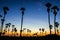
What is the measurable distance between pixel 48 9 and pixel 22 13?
16.0 metres

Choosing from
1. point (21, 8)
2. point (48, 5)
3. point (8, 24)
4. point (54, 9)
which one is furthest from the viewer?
point (8, 24)

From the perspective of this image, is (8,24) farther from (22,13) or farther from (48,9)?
(48,9)

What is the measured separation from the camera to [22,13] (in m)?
66.6

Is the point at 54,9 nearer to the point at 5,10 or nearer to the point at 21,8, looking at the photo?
the point at 21,8

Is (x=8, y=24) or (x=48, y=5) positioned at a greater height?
(x=48, y=5)

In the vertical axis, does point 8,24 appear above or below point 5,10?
below

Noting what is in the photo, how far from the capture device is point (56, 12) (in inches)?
2462

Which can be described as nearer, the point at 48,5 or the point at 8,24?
the point at 48,5

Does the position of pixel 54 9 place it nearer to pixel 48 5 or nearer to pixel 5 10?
pixel 48 5

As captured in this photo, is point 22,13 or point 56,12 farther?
point 22,13

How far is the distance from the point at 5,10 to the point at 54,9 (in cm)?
2543

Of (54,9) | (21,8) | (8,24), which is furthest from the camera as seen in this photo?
(8,24)

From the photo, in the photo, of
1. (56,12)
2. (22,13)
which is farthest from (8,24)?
(56,12)

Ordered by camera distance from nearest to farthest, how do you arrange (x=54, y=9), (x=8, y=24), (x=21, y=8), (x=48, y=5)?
1. (x=48, y=5)
2. (x=54, y=9)
3. (x=21, y=8)
4. (x=8, y=24)
